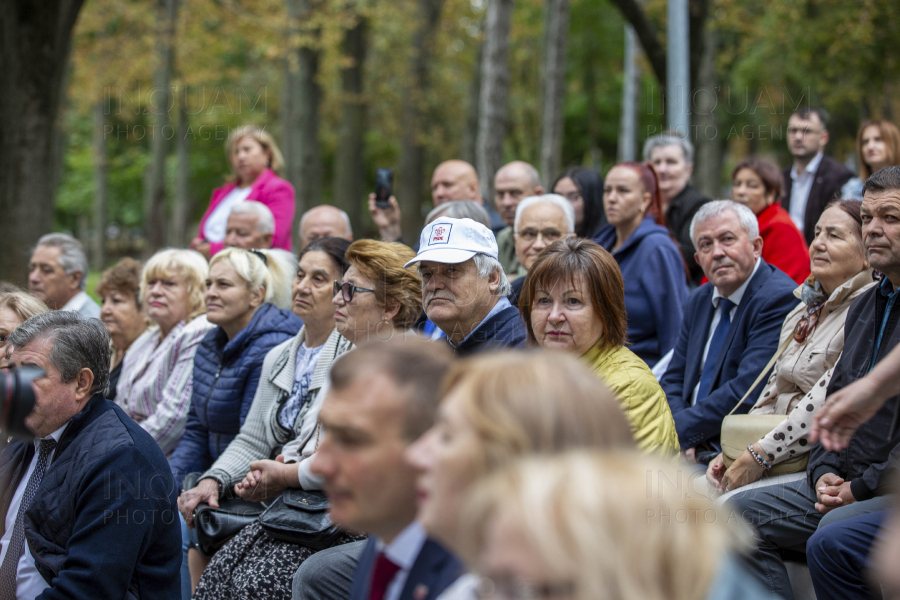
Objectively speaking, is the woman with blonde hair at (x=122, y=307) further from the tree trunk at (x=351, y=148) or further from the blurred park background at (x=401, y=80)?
the tree trunk at (x=351, y=148)

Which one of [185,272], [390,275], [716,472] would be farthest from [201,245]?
[716,472]

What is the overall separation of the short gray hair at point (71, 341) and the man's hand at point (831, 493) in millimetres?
3090

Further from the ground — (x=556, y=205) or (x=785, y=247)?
(x=556, y=205)

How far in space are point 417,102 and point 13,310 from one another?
15813 millimetres

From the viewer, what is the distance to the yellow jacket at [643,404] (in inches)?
136

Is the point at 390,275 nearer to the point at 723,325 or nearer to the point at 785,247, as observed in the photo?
the point at 723,325

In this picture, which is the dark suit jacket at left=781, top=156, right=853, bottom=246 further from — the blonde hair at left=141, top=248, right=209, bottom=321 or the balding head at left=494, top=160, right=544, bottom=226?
the blonde hair at left=141, top=248, right=209, bottom=321

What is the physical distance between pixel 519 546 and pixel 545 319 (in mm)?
2374

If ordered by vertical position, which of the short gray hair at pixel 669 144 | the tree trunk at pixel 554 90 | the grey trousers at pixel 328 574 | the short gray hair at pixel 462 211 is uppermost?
the tree trunk at pixel 554 90

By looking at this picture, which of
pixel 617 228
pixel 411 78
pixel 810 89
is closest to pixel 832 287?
pixel 617 228

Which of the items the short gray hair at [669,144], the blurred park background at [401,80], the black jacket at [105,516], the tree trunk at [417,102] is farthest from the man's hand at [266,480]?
the tree trunk at [417,102]

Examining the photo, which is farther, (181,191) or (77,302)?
(181,191)

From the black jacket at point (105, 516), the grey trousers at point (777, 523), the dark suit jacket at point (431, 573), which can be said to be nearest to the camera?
the dark suit jacket at point (431, 573)

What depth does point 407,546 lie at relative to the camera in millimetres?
2180
